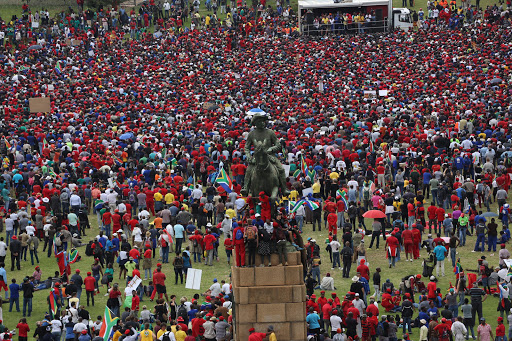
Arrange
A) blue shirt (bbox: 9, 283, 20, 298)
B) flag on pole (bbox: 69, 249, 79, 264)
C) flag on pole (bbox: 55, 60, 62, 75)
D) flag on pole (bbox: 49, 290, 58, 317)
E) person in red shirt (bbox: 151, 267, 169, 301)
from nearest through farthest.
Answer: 1. flag on pole (bbox: 49, 290, 58, 317)
2. person in red shirt (bbox: 151, 267, 169, 301)
3. blue shirt (bbox: 9, 283, 20, 298)
4. flag on pole (bbox: 69, 249, 79, 264)
5. flag on pole (bbox: 55, 60, 62, 75)

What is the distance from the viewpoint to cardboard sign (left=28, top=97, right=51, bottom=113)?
54.8m

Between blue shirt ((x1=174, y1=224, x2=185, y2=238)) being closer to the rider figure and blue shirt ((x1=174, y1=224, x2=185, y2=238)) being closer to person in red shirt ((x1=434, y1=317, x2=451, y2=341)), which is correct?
the rider figure

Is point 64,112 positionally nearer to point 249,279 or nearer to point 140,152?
point 140,152

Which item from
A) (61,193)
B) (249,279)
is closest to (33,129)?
(61,193)

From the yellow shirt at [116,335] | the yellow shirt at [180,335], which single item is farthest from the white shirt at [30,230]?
the yellow shirt at [180,335]

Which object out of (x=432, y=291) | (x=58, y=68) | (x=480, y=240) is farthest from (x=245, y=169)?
(x=58, y=68)

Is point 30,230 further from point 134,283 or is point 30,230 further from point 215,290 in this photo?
point 215,290

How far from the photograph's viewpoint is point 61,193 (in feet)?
132

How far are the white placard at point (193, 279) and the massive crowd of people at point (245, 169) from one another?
0.55 m

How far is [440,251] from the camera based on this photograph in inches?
1328

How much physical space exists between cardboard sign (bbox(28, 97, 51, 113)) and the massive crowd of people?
431mm

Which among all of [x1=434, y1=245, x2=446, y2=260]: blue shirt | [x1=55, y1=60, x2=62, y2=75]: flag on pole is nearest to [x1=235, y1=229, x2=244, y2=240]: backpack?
[x1=434, y1=245, x2=446, y2=260]: blue shirt

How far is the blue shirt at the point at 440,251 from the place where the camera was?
33.7m

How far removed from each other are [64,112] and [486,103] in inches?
803
